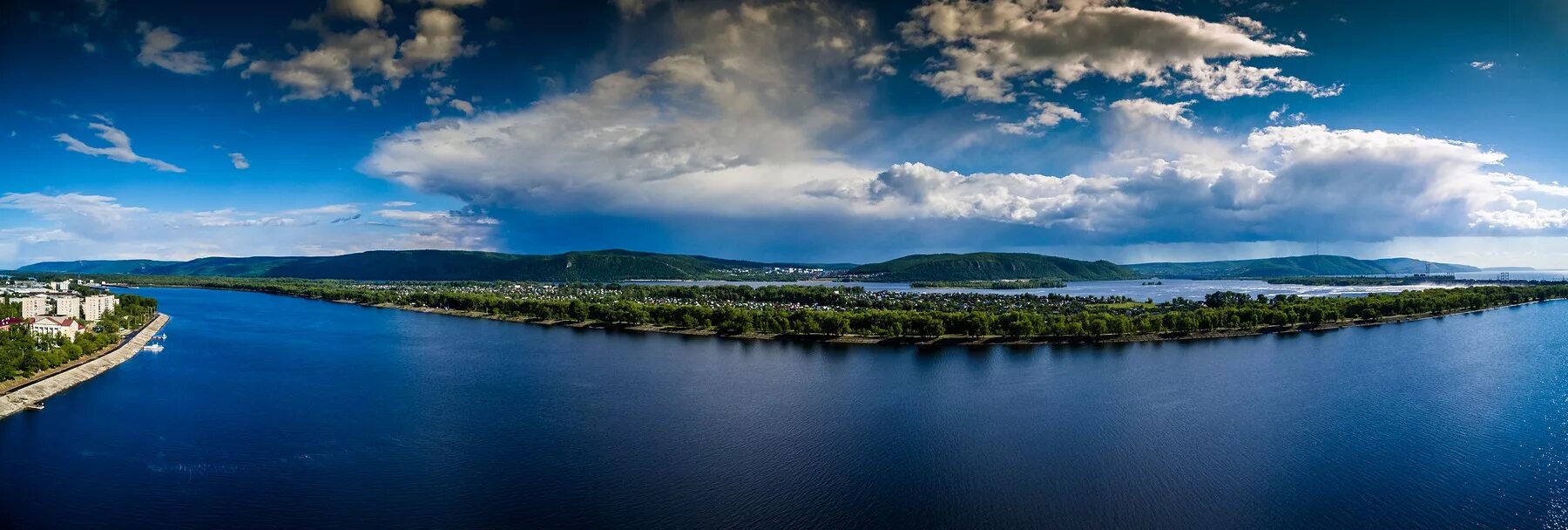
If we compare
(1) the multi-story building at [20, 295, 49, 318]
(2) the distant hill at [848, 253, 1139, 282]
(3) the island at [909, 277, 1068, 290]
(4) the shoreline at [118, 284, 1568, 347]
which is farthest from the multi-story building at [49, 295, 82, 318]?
(2) the distant hill at [848, 253, 1139, 282]

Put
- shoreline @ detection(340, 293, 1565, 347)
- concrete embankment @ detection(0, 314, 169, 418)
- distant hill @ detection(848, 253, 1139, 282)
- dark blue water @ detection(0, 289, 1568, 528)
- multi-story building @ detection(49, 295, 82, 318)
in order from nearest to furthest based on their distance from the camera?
1. dark blue water @ detection(0, 289, 1568, 528)
2. concrete embankment @ detection(0, 314, 169, 418)
3. shoreline @ detection(340, 293, 1565, 347)
4. multi-story building @ detection(49, 295, 82, 318)
5. distant hill @ detection(848, 253, 1139, 282)

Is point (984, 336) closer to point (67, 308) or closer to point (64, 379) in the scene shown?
point (64, 379)

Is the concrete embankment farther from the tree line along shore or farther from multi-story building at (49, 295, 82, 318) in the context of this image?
the tree line along shore

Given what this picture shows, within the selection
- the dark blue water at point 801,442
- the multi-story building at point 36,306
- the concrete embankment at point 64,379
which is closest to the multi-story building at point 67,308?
the multi-story building at point 36,306

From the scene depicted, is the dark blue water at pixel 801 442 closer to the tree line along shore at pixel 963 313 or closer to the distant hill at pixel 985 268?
the tree line along shore at pixel 963 313

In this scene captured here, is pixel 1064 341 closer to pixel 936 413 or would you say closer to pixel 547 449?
pixel 936 413

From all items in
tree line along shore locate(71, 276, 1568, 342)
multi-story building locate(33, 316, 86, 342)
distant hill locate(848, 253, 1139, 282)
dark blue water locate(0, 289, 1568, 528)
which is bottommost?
dark blue water locate(0, 289, 1568, 528)

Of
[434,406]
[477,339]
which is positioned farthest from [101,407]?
[477,339]
